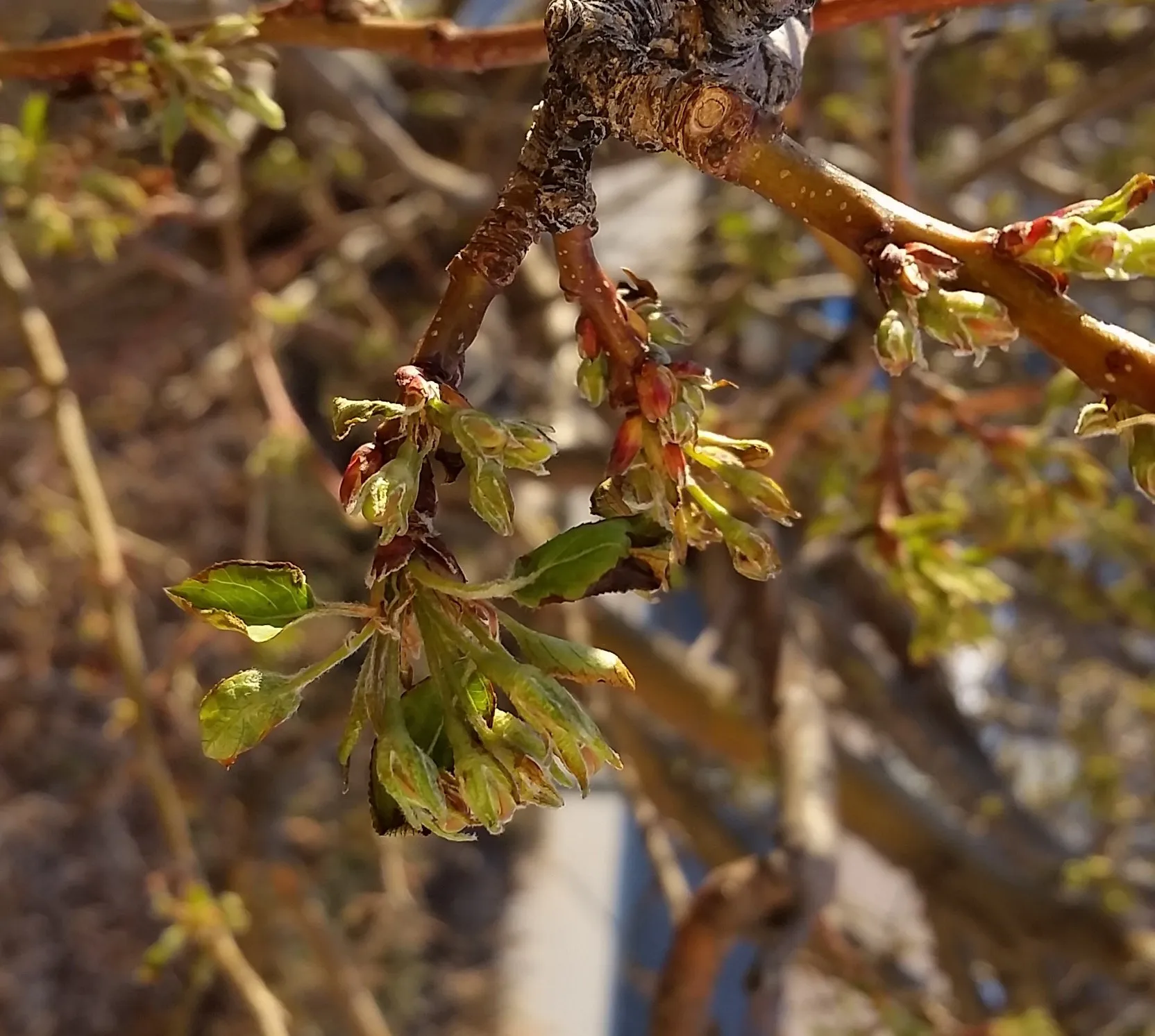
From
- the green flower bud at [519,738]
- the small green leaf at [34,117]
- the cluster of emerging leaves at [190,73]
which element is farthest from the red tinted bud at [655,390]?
the small green leaf at [34,117]

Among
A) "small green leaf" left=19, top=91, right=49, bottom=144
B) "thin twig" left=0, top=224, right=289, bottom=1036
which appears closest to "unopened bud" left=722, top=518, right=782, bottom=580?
"small green leaf" left=19, top=91, right=49, bottom=144

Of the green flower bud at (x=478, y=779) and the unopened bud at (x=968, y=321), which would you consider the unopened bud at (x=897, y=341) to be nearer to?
the unopened bud at (x=968, y=321)

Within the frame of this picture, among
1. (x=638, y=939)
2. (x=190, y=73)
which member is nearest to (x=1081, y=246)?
(x=190, y=73)

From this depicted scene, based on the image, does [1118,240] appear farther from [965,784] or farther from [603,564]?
[965,784]

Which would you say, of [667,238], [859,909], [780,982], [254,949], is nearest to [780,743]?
[780,982]

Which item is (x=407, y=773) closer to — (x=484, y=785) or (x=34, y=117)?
(x=484, y=785)

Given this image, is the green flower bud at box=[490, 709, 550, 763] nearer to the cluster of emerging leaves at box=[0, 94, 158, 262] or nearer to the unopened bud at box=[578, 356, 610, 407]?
the unopened bud at box=[578, 356, 610, 407]
